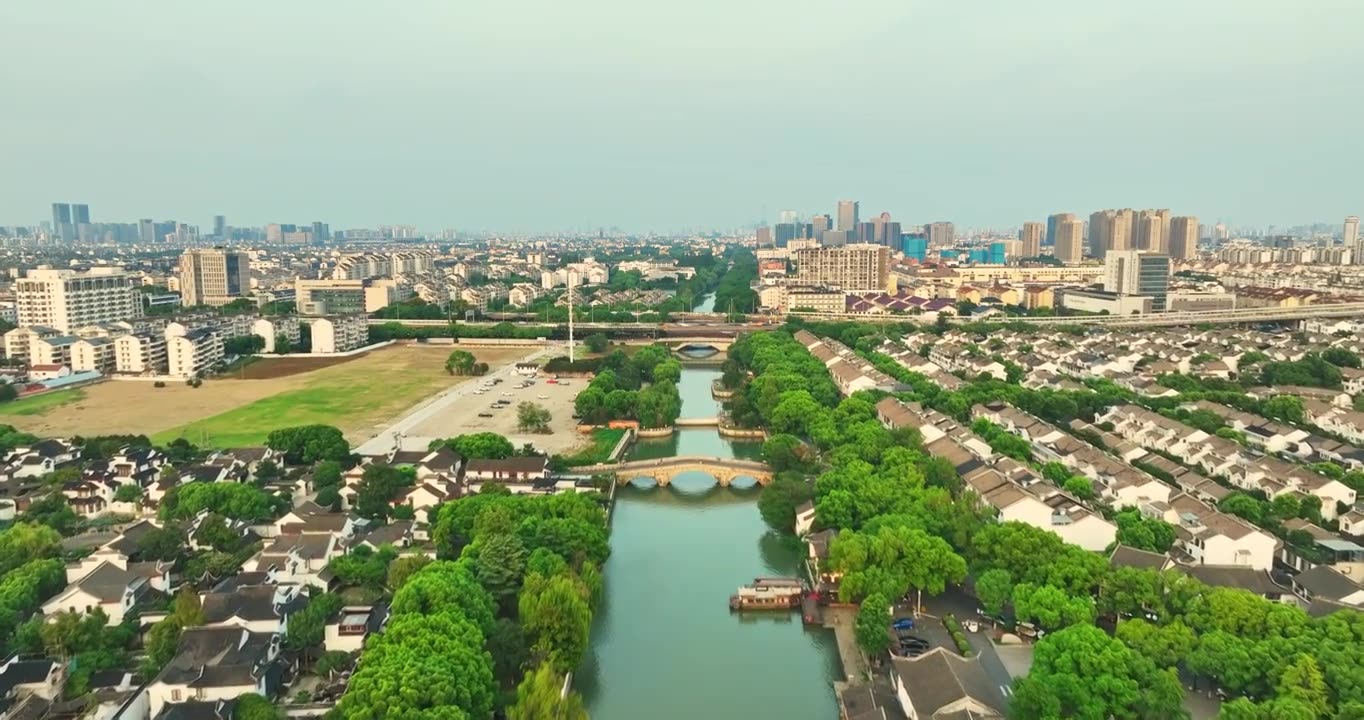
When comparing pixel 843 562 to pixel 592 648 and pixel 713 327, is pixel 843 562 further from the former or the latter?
pixel 713 327

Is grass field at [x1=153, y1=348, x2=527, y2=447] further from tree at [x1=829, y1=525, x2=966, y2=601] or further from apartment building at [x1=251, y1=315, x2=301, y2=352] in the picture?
tree at [x1=829, y1=525, x2=966, y2=601]

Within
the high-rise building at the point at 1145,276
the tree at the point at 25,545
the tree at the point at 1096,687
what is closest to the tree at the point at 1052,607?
the tree at the point at 1096,687

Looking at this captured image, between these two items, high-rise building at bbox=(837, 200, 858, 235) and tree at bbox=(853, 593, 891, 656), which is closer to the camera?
Answer: tree at bbox=(853, 593, 891, 656)

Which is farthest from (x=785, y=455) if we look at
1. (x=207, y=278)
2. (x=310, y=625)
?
(x=207, y=278)

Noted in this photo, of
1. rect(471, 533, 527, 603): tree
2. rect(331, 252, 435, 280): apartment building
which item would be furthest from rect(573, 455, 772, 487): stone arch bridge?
rect(331, 252, 435, 280): apartment building

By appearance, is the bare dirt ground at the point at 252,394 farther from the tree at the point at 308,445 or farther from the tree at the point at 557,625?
the tree at the point at 557,625
